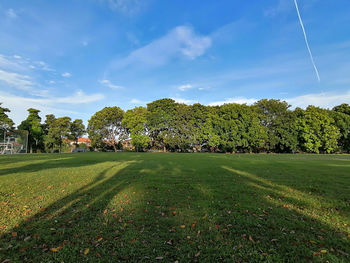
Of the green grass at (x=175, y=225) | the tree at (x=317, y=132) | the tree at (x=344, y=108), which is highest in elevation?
the tree at (x=344, y=108)

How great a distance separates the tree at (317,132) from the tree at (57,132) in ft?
211

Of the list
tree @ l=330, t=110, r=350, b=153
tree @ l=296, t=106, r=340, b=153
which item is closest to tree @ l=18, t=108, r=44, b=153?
tree @ l=296, t=106, r=340, b=153

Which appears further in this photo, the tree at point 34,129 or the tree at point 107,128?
the tree at point 107,128

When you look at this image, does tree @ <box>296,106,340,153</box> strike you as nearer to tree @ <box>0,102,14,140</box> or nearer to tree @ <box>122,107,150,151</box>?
tree @ <box>122,107,150,151</box>

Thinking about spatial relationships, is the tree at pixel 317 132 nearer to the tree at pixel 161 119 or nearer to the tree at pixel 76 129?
the tree at pixel 161 119

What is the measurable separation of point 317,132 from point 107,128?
56.1 m

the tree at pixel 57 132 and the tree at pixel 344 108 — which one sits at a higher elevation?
the tree at pixel 344 108

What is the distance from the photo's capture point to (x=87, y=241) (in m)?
3.42

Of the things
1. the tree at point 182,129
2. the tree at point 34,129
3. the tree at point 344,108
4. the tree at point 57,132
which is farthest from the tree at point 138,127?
the tree at point 344,108

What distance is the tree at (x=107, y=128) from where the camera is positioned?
173 ft

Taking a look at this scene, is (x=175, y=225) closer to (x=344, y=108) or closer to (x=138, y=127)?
(x=138, y=127)

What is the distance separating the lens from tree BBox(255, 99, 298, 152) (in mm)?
42719

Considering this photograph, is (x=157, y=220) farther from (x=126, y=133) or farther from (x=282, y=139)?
(x=126, y=133)

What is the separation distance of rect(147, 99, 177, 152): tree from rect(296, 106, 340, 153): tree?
31869 mm
